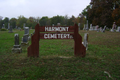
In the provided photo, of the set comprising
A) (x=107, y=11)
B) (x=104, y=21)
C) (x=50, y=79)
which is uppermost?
(x=107, y=11)

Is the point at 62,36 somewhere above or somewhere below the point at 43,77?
above

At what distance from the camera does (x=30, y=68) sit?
447 cm

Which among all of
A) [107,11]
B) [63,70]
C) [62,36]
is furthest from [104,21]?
[63,70]

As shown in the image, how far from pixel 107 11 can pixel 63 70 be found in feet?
71.8

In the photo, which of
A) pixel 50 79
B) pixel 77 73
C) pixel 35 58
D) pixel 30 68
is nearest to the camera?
pixel 50 79

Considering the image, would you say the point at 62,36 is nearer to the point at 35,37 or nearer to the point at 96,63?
the point at 35,37

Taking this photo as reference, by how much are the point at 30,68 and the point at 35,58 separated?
3.60 ft

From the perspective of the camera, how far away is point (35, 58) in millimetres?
5547

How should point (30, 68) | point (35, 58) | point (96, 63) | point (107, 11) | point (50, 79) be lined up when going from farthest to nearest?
point (107, 11) < point (35, 58) < point (96, 63) < point (30, 68) < point (50, 79)

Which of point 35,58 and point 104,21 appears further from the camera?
point 104,21

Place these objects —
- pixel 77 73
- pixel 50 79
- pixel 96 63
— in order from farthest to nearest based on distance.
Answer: pixel 96 63 → pixel 77 73 → pixel 50 79

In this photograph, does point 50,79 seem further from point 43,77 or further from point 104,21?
point 104,21

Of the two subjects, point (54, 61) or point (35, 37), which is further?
point (35, 37)

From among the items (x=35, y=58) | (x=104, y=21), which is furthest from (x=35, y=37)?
(x=104, y=21)
